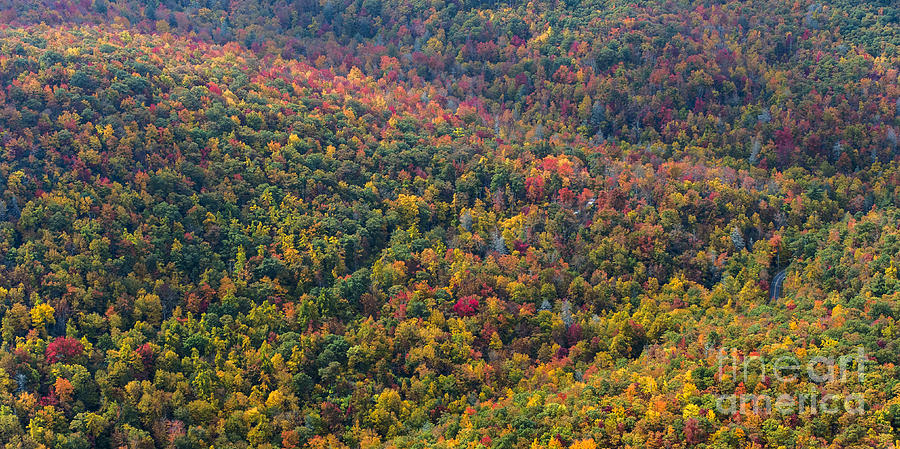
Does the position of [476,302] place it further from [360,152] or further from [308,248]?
[360,152]

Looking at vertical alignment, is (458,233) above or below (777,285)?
above

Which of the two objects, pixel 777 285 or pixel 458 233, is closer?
pixel 777 285

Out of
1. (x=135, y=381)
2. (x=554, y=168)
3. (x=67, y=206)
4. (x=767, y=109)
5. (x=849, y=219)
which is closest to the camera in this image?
(x=135, y=381)

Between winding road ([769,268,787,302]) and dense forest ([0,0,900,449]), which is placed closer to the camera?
dense forest ([0,0,900,449])

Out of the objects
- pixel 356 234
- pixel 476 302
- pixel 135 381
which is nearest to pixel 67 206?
pixel 135 381

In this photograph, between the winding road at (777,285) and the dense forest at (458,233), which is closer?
the dense forest at (458,233)
